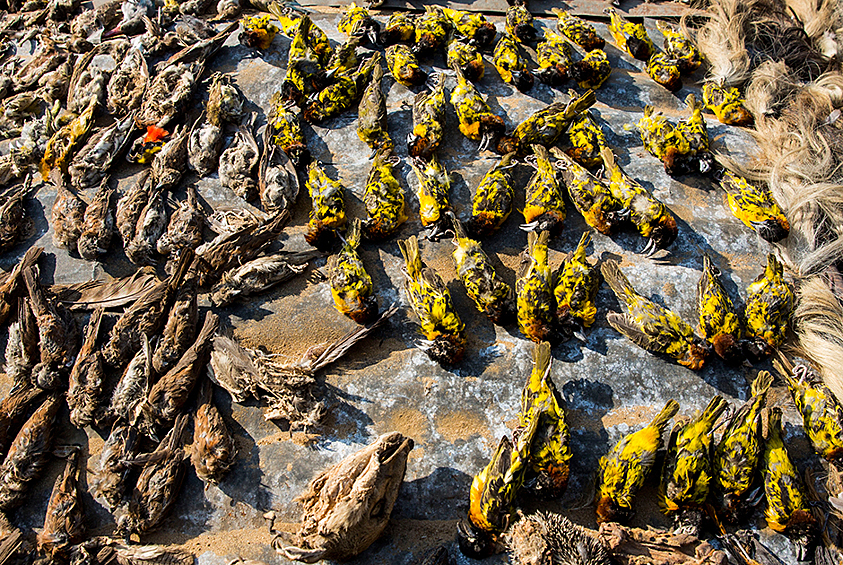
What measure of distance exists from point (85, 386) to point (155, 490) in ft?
3.86

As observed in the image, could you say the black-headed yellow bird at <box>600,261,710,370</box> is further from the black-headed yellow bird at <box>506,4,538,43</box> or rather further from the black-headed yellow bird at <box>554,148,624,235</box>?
the black-headed yellow bird at <box>506,4,538,43</box>

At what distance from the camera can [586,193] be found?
17.3 feet

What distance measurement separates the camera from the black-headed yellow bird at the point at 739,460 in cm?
386

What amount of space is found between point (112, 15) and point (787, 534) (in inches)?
380

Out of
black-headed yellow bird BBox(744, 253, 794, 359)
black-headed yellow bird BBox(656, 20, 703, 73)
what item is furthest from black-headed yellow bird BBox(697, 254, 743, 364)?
black-headed yellow bird BBox(656, 20, 703, 73)

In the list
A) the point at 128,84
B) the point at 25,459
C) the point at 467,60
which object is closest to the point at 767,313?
the point at 467,60

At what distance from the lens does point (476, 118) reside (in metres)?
5.81

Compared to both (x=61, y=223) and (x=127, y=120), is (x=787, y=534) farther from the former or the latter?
(x=127, y=120)

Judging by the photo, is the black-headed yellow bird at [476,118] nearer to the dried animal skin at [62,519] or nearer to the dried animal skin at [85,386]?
the dried animal skin at [85,386]

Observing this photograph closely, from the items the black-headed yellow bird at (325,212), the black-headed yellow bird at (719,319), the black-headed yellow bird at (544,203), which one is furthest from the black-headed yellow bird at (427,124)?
the black-headed yellow bird at (719,319)

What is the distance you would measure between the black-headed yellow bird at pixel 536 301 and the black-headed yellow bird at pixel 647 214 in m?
1.08

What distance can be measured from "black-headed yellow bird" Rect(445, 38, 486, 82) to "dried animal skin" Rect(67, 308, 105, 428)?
15.8 ft

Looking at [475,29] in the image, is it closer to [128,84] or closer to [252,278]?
[252,278]

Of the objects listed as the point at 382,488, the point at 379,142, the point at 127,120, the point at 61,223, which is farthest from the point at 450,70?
the point at 382,488
